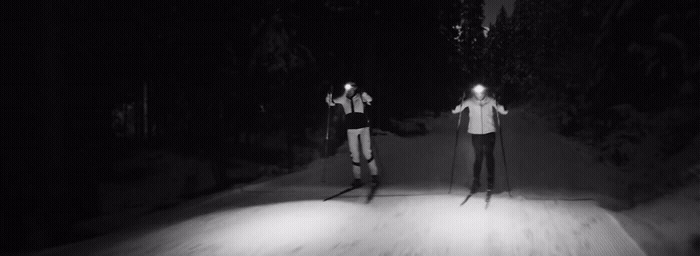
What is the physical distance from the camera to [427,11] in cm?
2759

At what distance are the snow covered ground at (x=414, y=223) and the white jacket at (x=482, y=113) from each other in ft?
4.13

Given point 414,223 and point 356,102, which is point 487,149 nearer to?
point 356,102

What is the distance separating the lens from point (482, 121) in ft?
31.0

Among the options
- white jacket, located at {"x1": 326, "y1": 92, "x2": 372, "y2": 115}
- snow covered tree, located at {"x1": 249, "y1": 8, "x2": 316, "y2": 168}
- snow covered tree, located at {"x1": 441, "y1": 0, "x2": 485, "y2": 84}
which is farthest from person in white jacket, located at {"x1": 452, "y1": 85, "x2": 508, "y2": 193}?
snow covered tree, located at {"x1": 441, "y1": 0, "x2": 485, "y2": 84}

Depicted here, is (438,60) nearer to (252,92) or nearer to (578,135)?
(578,135)

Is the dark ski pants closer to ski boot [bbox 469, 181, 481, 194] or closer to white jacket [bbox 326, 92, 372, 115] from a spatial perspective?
ski boot [bbox 469, 181, 481, 194]

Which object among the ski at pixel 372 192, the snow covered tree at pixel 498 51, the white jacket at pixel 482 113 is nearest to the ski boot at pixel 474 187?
the white jacket at pixel 482 113

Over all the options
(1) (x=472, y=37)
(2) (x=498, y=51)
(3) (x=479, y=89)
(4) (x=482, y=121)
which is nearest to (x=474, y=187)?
(4) (x=482, y=121)

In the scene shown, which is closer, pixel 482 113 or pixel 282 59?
pixel 482 113

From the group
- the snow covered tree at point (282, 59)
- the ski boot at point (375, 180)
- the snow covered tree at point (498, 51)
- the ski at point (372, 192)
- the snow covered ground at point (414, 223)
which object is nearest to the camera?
the snow covered ground at point (414, 223)

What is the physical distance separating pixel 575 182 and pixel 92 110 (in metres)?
11.8

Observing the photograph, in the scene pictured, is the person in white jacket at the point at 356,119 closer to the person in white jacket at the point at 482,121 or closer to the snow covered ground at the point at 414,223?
the snow covered ground at the point at 414,223

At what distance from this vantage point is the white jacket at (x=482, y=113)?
9453 millimetres

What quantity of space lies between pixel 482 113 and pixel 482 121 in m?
0.15
